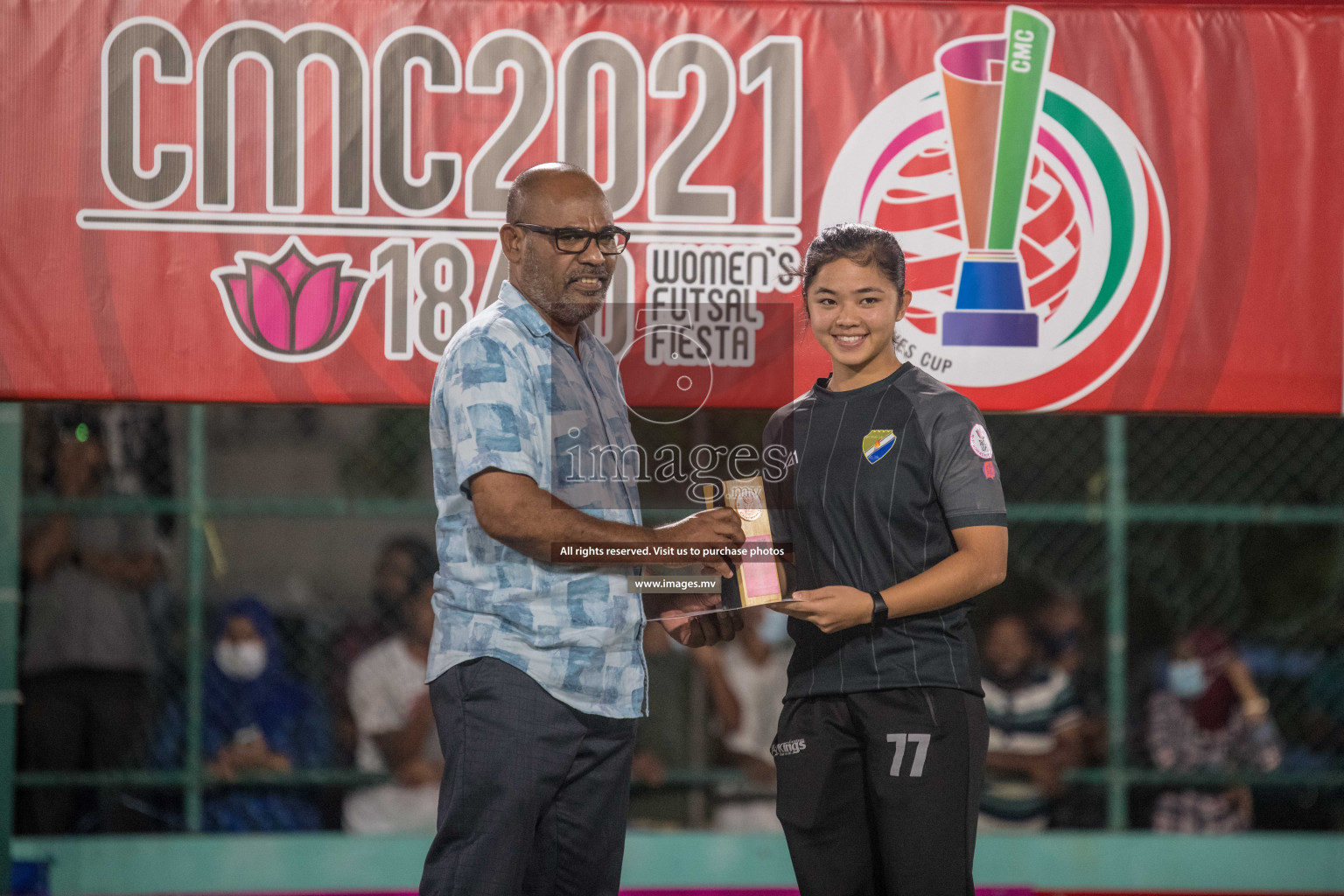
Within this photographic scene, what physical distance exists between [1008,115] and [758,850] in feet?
10.6

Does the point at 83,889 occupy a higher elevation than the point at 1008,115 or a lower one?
lower

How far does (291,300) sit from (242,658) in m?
2.85

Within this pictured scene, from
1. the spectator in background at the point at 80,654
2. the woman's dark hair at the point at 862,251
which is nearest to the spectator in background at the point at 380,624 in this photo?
the spectator in background at the point at 80,654

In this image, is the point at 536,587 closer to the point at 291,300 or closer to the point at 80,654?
the point at 291,300

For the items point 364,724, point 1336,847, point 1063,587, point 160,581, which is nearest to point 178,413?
point 160,581

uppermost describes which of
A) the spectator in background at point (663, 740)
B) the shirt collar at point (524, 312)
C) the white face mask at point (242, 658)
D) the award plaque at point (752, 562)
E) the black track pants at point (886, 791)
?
the shirt collar at point (524, 312)

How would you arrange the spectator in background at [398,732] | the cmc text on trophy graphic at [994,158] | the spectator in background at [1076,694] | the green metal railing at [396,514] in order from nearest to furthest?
the cmc text on trophy graphic at [994,158] < the green metal railing at [396,514] < the spectator in background at [398,732] < the spectator in background at [1076,694]

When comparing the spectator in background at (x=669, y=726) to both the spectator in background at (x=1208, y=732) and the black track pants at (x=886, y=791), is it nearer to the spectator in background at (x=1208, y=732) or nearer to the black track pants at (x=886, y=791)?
the spectator in background at (x=1208, y=732)

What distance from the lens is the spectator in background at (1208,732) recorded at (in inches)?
210

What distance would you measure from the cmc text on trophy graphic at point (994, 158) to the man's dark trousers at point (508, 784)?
1594mm

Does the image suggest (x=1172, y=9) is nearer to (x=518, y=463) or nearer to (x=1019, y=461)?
(x=518, y=463)

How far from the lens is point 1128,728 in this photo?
572cm

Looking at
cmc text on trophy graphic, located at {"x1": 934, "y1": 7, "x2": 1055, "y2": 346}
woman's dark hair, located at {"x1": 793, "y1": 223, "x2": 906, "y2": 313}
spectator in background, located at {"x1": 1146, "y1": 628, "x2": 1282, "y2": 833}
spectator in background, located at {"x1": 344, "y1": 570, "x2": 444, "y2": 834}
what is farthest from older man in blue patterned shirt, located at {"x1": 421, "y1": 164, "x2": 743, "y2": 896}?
spectator in background, located at {"x1": 1146, "y1": 628, "x2": 1282, "y2": 833}

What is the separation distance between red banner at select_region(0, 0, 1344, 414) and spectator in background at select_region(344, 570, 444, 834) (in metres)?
2.18
